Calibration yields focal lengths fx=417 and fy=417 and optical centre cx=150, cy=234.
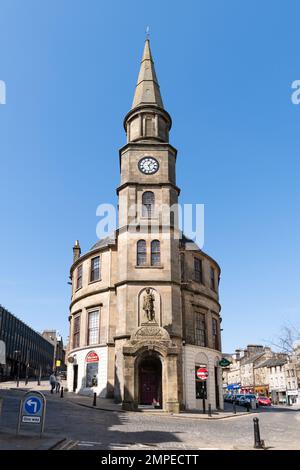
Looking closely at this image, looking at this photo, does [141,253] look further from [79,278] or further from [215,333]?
[215,333]

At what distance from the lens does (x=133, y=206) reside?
32250mm

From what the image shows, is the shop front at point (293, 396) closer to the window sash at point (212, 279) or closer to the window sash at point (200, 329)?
the window sash at point (212, 279)

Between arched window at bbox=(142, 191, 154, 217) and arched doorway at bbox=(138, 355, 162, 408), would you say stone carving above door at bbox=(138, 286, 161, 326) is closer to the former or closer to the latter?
arched doorway at bbox=(138, 355, 162, 408)

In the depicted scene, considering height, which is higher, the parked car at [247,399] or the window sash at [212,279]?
the window sash at [212,279]

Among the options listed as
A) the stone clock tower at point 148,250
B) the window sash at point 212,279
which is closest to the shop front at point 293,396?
the window sash at point 212,279

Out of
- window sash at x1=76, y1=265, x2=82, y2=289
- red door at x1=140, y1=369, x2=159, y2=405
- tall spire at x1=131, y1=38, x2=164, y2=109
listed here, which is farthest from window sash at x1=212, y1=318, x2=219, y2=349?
tall spire at x1=131, y1=38, x2=164, y2=109

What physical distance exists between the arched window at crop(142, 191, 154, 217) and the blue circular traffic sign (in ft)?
67.8

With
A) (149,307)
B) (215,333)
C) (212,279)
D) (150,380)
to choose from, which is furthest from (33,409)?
(212,279)

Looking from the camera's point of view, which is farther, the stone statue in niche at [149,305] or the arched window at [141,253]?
the arched window at [141,253]

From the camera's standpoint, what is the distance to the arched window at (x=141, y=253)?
30487 millimetres

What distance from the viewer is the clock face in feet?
111

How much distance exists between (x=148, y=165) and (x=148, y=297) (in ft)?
37.1

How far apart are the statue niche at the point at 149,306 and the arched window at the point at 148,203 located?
6223 millimetres

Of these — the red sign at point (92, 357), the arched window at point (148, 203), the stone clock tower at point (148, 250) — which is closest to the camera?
the stone clock tower at point (148, 250)
